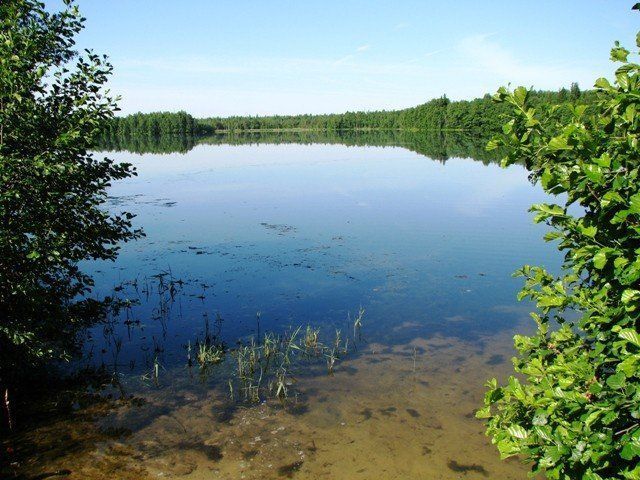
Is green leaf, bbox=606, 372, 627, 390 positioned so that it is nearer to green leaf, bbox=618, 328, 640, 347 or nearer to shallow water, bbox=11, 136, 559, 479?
green leaf, bbox=618, 328, 640, 347

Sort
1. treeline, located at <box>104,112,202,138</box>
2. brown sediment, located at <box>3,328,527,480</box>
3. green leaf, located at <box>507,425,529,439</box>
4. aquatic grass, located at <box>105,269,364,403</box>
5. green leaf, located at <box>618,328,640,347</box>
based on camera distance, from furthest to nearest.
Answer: treeline, located at <box>104,112,202,138</box>, aquatic grass, located at <box>105,269,364,403</box>, brown sediment, located at <box>3,328,527,480</box>, green leaf, located at <box>507,425,529,439</box>, green leaf, located at <box>618,328,640,347</box>

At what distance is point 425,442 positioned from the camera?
9023 millimetres

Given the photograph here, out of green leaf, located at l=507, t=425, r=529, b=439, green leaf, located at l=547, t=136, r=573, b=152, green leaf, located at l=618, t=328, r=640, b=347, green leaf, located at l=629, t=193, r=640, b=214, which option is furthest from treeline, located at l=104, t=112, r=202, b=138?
green leaf, located at l=618, t=328, r=640, b=347

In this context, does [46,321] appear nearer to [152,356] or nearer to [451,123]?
[152,356]

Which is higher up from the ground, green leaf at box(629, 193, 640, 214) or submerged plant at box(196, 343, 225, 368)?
green leaf at box(629, 193, 640, 214)

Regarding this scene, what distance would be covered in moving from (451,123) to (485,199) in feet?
419

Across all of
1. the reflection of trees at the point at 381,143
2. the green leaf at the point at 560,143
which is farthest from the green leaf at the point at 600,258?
the reflection of trees at the point at 381,143

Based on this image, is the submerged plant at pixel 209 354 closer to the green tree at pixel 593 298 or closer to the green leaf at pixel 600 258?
the green tree at pixel 593 298

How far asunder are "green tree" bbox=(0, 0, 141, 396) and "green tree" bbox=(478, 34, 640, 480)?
27.5 feet

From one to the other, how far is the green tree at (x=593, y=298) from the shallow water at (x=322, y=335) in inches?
194

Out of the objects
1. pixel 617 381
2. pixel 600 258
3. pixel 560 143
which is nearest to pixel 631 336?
pixel 617 381

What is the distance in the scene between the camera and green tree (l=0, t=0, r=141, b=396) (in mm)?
8375

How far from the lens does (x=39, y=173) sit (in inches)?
336

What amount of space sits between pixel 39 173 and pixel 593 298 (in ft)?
31.3
